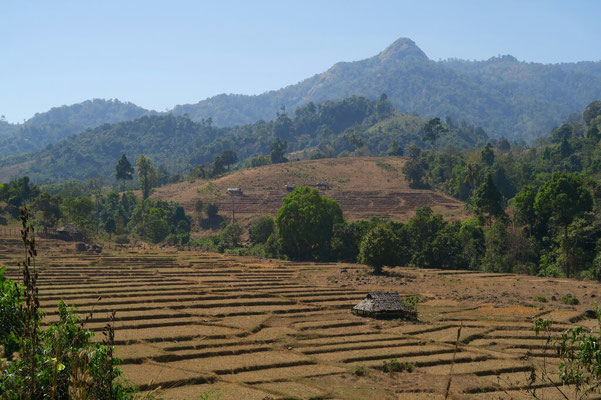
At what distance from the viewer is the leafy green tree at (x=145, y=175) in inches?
4835

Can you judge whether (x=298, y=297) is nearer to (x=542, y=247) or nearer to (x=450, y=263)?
(x=450, y=263)

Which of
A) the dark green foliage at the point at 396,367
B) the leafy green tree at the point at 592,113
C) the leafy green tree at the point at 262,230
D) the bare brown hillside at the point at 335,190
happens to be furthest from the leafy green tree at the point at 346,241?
the leafy green tree at the point at 592,113

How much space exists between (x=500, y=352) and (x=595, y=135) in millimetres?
114385

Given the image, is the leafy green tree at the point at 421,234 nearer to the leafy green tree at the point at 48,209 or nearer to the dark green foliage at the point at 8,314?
the leafy green tree at the point at 48,209

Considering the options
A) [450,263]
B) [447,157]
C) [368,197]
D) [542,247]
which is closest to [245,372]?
[450,263]

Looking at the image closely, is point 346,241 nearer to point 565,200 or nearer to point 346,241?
point 346,241

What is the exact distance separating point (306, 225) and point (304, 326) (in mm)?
35915

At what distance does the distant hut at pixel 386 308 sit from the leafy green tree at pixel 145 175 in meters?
92.6

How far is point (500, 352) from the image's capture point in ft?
106

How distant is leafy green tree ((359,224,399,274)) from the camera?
57.2m

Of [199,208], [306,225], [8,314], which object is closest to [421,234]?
[306,225]

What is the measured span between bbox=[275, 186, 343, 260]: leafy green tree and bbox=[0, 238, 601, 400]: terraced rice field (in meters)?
8.17

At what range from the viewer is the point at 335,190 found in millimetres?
126062

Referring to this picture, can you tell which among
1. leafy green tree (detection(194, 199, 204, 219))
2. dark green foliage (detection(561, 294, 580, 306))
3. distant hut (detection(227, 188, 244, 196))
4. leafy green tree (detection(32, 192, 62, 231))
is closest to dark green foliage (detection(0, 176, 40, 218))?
leafy green tree (detection(32, 192, 62, 231))
